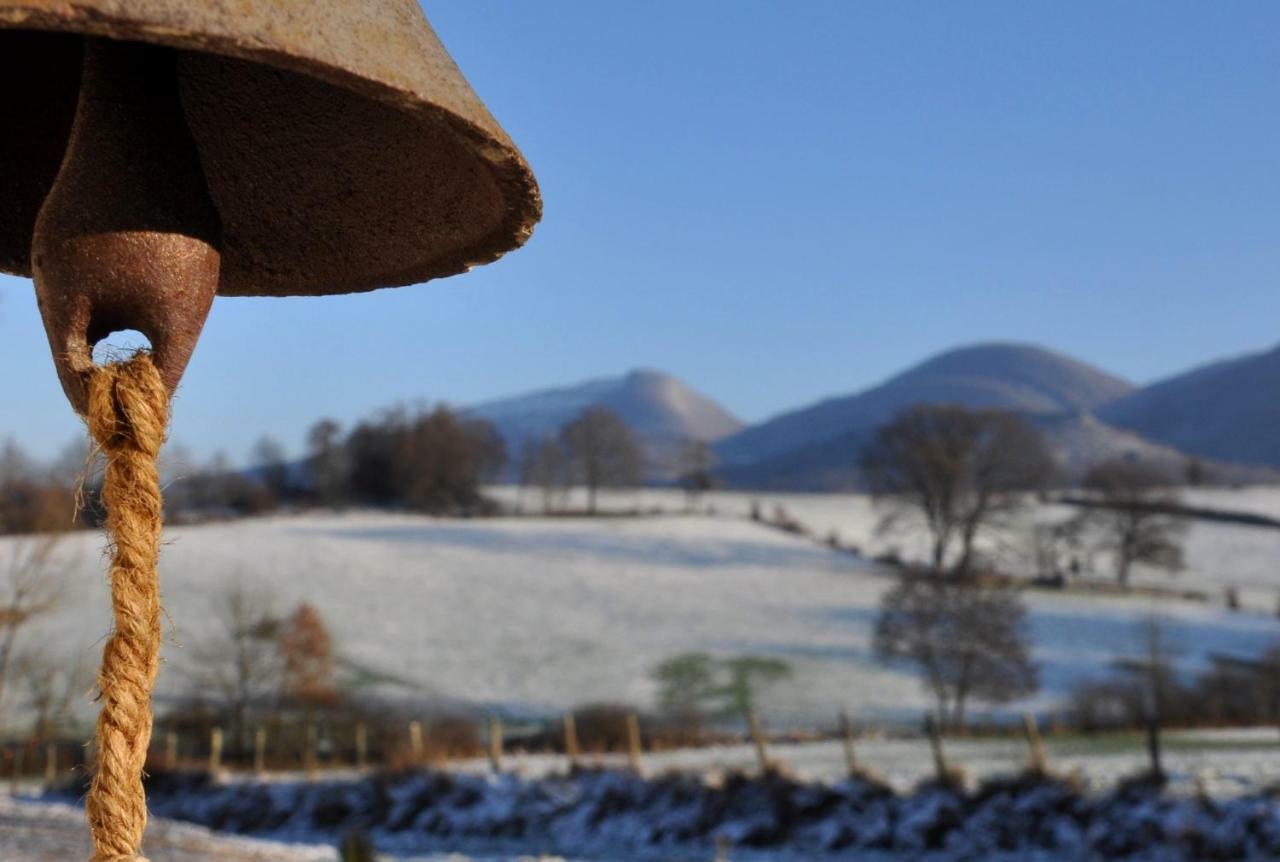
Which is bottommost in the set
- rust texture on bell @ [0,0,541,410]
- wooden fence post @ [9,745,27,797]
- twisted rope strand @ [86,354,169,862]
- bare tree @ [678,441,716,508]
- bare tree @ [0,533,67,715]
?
wooden fence post @ [9,745,27,797]

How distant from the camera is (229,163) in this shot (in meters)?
2.29

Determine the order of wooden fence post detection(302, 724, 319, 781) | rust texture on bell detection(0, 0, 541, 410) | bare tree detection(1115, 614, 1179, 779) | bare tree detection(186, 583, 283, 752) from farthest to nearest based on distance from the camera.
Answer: bare tree detection(186, 583, 283, 752), bare tree detection(1115, 614, 1179, 779), wooden fence post detection(302, 724, 319, 781), rust texture on bell detection(0, 0, 541, 410)

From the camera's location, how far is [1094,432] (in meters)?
192

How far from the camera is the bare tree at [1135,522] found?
2063 inches

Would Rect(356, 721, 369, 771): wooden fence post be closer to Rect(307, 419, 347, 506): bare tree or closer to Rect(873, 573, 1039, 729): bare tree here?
Rect(873, 573, 1039, 729): bare tree

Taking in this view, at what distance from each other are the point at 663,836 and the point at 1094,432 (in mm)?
189564

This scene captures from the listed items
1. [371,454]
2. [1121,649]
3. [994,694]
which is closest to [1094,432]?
[371,454]

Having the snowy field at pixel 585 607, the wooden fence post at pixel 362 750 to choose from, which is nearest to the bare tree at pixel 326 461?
the snowy field at pixel 585 607

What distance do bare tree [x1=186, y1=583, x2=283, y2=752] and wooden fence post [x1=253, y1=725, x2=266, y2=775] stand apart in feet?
1.36

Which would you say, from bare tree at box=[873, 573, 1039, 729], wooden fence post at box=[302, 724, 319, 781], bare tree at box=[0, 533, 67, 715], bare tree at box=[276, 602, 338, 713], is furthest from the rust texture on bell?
bare tree at box=[276, 602, 338, 713]

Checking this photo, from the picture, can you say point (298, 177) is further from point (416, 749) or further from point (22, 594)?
point (22, 594)

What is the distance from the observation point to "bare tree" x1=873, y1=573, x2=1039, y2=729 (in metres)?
29.7

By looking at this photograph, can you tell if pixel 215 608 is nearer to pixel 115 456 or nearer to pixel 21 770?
pixel 21 770

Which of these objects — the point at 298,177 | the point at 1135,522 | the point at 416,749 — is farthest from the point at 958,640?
the point at 298,177
